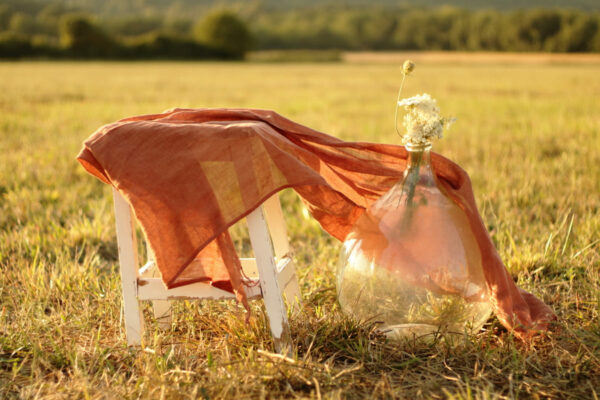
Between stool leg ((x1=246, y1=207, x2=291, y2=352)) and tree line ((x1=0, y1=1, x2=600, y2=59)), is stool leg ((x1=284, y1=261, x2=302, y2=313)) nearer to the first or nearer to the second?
stool leg ((x1=246, y1=207, x2=291, y2=352))

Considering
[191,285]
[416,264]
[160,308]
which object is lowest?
[160,308]

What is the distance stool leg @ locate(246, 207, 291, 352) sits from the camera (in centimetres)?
198

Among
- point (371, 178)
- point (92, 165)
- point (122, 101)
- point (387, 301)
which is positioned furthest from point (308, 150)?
point (122, 101)

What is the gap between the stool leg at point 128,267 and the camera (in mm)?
2070

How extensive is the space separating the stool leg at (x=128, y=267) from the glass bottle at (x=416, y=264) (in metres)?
0.76

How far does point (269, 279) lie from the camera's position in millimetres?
2000

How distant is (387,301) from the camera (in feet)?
6.66

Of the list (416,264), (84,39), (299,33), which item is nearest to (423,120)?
(416,264)

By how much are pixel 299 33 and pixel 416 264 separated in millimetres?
80296

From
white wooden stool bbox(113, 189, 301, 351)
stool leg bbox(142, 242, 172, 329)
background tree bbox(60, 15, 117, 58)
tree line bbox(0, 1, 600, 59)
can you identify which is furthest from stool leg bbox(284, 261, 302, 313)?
background tree bbox(60, 15, 117, 58)

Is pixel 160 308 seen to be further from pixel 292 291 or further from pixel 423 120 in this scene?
pixel 423 120

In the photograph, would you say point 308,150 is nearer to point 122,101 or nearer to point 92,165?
point 92,165

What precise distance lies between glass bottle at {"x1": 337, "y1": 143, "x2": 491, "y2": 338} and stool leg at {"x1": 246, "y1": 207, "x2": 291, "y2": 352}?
270 mm

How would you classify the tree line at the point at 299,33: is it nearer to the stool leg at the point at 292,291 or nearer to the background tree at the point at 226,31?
the background tree at the point at 226,31
